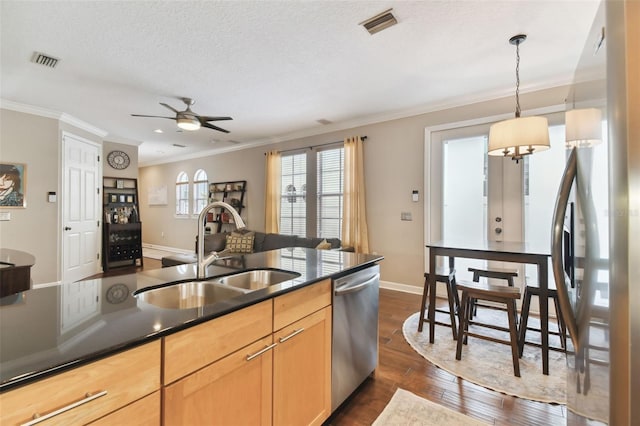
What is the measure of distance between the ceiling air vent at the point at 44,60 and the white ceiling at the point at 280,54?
7 cm

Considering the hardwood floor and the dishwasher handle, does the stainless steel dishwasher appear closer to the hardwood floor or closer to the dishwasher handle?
the dishwasher handle

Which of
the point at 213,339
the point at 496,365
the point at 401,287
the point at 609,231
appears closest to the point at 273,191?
the point at 401,287

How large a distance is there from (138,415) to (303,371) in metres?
0.77

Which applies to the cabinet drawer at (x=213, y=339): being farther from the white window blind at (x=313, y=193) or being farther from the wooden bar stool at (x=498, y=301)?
the white window blind at (x=313, y=193)

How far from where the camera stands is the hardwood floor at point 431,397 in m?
1.71

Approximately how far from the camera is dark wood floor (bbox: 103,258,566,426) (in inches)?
67.4

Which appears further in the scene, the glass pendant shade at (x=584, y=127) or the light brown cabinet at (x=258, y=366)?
the light brown cabinet at (x=258, y=366)

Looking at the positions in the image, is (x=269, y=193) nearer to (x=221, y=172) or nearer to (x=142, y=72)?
(x=221, y=172)

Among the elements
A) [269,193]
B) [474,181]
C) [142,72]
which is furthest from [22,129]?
[474,181]

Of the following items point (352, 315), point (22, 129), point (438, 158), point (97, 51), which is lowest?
point (352, 315)

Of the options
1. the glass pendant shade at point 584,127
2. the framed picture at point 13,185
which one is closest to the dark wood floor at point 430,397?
the glass pendant shade at point 584,127

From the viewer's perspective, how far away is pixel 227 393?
3.33 ft

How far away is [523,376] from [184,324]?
2.46m

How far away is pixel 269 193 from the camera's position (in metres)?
5.85
